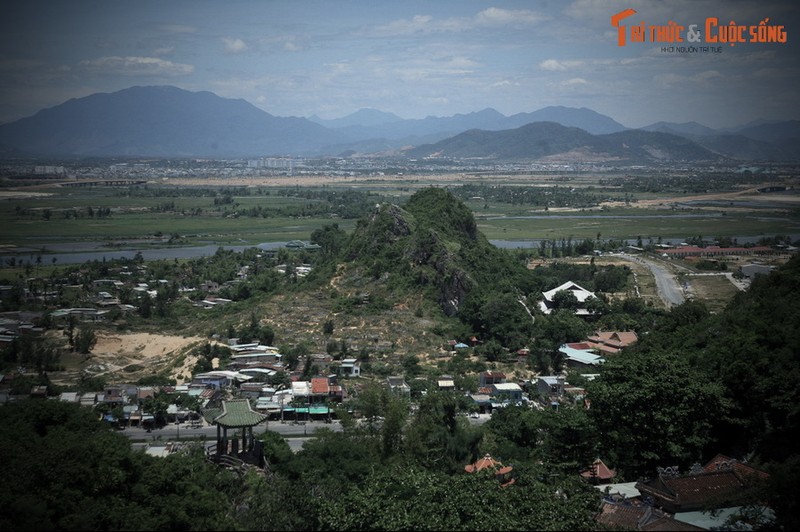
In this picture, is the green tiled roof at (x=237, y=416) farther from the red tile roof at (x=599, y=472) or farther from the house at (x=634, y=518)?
the house at (x=634, y=518)

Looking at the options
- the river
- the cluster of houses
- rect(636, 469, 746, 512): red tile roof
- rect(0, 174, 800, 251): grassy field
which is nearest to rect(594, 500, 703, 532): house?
the cluster of houses

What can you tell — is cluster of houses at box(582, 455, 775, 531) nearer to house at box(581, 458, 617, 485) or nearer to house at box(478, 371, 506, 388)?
house at box(581, 458, 617, 485)

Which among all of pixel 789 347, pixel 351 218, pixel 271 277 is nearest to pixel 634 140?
pixel 351 218

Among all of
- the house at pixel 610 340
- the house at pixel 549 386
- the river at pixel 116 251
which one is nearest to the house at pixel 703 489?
the house at pixel 549 386

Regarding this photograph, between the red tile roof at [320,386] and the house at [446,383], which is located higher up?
the red tile roof at [320,386]

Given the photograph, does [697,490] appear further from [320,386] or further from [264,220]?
[264,220]

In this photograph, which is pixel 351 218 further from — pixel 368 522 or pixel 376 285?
pixel 368 522

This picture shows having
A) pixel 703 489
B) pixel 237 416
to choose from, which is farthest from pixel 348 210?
pixel 703 489
